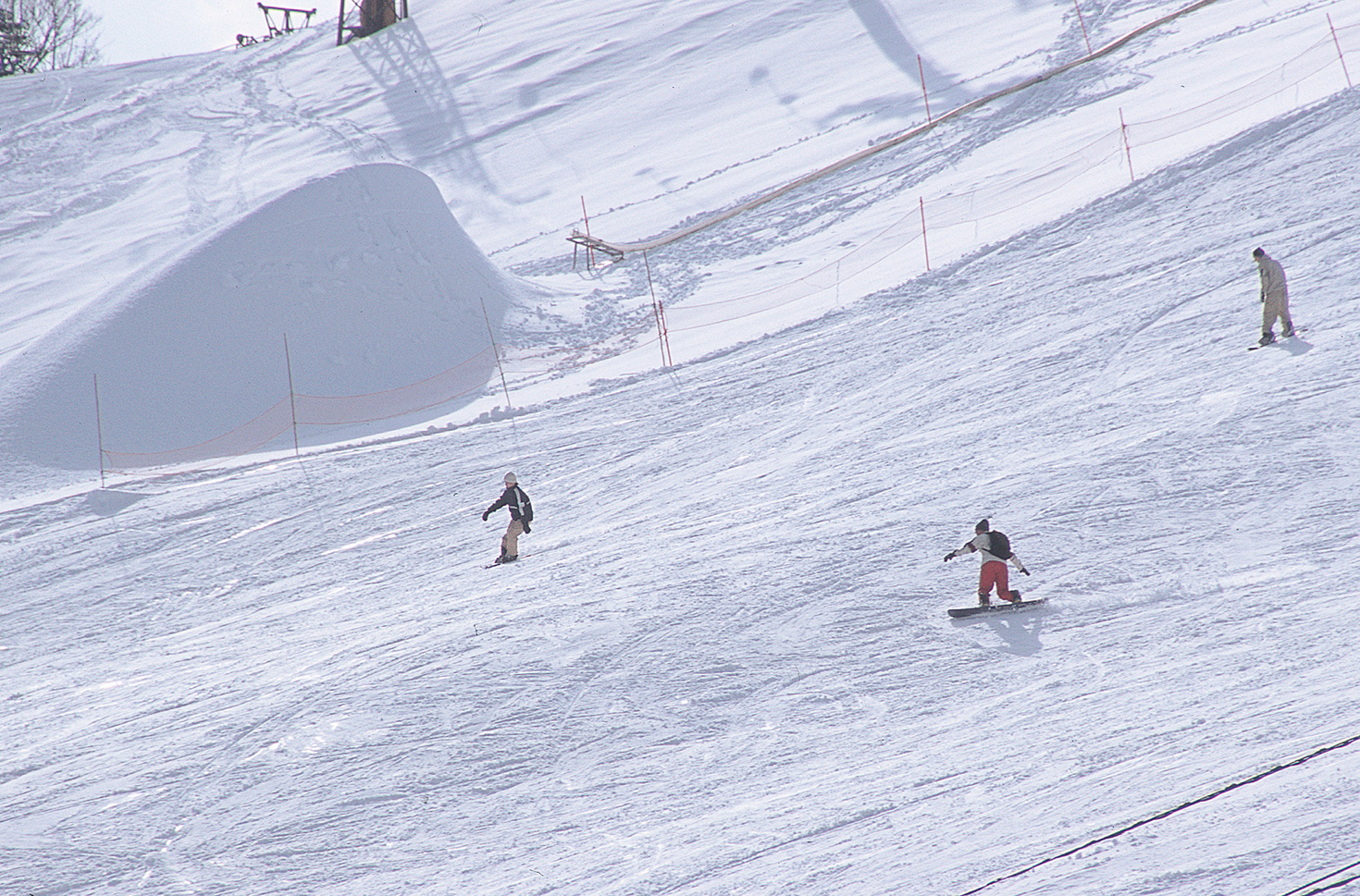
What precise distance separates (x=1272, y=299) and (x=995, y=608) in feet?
19.2

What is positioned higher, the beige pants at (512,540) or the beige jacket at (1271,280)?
the beige jacket at (1271,280)

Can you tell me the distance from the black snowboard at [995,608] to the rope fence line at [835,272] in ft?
30.6

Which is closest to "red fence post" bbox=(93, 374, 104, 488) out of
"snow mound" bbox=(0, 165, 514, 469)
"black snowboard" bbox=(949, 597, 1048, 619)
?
"snow mound" bbox=(0, 165, 514, 469)

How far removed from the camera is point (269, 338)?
653 inches

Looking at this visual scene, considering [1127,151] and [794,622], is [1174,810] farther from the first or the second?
[1127,151]

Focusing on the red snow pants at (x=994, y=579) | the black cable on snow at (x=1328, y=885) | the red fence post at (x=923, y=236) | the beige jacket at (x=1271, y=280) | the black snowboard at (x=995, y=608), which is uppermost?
the red fence post at (x=923, y=236)

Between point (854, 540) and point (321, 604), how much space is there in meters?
5.65

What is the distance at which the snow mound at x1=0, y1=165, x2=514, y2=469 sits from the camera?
1528cm

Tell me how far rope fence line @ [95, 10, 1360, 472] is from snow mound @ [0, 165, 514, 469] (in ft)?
0.20

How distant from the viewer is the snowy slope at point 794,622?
630 centimetres

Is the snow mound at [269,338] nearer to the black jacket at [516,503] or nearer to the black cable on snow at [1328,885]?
the black jacket at [516,503]

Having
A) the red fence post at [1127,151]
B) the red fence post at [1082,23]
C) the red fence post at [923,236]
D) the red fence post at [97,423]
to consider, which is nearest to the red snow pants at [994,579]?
the red fence post at [923,236]

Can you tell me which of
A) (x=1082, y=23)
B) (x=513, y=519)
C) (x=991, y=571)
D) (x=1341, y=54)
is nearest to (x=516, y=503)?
(x=513, y=519)

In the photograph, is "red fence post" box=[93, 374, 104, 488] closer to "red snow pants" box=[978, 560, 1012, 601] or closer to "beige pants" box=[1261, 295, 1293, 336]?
"red snow pants" box=[978, 560, 1012, 601]
